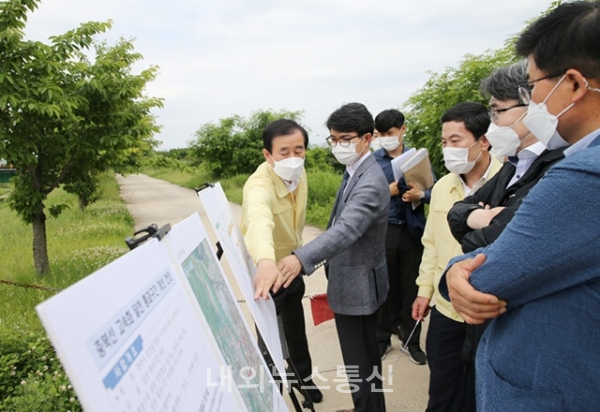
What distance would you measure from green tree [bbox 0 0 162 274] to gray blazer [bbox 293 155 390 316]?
10.5 feet

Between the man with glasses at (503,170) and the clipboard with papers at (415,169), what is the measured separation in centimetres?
127

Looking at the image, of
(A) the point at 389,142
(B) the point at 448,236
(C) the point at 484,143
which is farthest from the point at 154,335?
(A) the point at 389,142

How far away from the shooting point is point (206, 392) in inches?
34.0

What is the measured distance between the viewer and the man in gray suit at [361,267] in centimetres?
210

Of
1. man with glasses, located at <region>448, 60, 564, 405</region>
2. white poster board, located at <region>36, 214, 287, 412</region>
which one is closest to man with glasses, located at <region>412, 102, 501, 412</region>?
man with glasses, located at <region>448, 60, 564, 405</region>

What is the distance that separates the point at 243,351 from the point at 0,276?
488cm

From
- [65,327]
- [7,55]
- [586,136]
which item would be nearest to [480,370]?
[586,136]

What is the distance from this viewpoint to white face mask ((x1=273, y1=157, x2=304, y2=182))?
7.81ft

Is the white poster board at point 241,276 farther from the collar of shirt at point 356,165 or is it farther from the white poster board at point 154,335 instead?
the collar of shirt at point 356,165

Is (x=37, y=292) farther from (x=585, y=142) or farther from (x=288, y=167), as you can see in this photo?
(x=585, y=142)

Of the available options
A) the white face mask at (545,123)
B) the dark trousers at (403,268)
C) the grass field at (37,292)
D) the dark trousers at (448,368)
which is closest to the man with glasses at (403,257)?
the dark trousers at (403,268)

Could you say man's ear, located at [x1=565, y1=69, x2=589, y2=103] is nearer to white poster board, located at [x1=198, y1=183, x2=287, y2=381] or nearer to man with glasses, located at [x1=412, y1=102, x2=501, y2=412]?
white poster board, located at [x1=198, y1=183, x2=287, y2=381]

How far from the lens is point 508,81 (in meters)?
1.80

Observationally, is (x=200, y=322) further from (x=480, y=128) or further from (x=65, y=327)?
(x=480, y=128)
